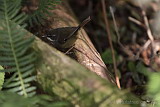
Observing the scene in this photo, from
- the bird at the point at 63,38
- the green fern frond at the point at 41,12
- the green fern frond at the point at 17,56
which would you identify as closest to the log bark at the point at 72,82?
the green fern frond at the point at 17,56

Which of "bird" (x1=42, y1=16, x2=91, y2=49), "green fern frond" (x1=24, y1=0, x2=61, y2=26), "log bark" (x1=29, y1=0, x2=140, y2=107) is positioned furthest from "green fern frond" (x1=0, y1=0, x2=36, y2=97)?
"green fern frond" (x1=24, y1=0, x2=61, y2=26)

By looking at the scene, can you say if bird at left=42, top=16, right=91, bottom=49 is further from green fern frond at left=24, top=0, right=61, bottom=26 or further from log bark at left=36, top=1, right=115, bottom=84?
green fern frond at left=24, top=0, right=61, bottom=26

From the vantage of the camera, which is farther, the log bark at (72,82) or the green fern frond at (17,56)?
the green fern frond at (17,56)

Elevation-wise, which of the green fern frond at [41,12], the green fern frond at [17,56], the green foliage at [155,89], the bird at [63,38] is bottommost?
the green foliage at [155,89]

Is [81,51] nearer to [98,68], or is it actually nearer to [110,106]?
[98,68]

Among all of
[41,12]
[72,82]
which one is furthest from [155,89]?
[41,12]

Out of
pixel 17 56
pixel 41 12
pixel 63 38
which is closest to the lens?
pixel 17 56

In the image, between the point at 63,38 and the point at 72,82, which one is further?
the point at 63,38

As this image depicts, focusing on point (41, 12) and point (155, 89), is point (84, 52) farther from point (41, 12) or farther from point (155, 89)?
point (155, 89)

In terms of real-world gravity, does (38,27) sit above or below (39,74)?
above

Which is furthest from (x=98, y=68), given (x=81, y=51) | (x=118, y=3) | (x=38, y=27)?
(x=118, y=3)

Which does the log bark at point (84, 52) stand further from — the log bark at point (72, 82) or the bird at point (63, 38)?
the log bark at point (72, 82)
